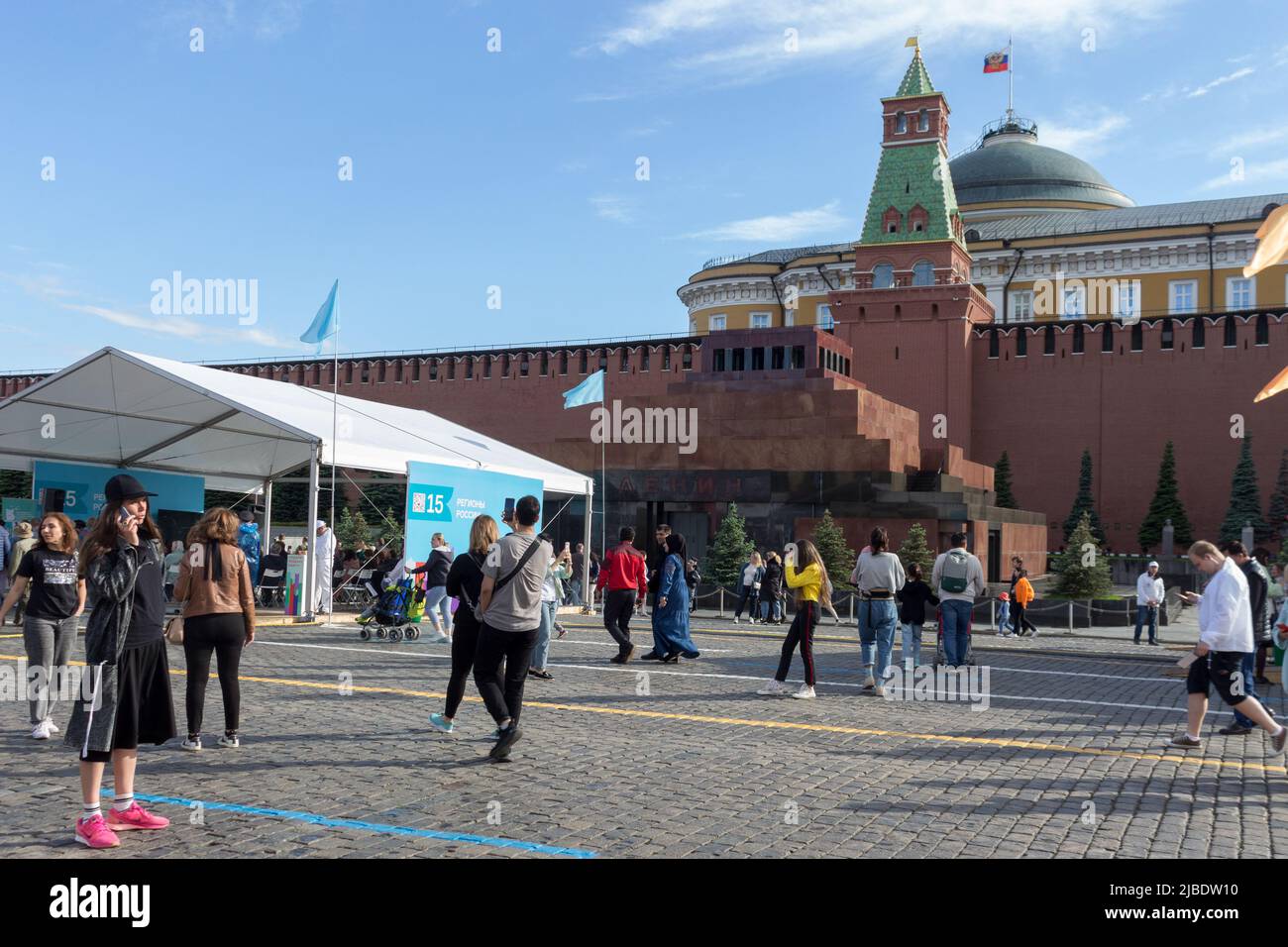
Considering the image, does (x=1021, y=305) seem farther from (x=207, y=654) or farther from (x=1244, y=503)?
(x=207, y=654)

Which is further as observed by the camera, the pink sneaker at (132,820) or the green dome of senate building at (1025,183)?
the green dome of senate building at (1025,183)

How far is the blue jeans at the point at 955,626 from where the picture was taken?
11445 millimetres

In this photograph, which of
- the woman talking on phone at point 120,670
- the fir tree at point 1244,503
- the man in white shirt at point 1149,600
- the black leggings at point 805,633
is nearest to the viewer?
the woman talking on phone at point 120,670

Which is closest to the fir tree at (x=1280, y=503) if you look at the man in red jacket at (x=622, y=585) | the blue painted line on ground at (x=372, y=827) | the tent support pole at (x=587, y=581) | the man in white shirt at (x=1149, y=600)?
the man in white shirt at (x=1149, y=600)

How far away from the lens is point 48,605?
6.91 metres

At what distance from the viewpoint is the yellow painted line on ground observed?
7031mm

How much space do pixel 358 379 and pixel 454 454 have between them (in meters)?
35.3

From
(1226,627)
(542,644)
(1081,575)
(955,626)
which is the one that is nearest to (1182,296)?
(1081,575)

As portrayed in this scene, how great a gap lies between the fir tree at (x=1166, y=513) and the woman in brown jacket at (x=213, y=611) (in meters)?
37.6

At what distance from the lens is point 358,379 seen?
2009 inches

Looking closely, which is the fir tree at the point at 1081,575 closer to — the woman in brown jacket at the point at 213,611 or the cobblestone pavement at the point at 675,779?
the cobblestone pavement at the point at 675,779
